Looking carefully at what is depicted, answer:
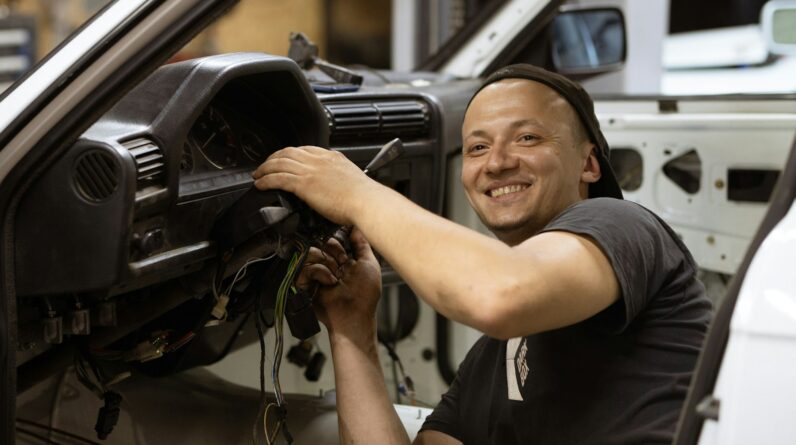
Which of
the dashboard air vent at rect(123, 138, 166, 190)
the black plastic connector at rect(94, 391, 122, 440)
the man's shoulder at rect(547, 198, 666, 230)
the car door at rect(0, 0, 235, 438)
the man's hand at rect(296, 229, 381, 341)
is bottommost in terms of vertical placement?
the black plastic connector at rect(94, 391, 122, 440)

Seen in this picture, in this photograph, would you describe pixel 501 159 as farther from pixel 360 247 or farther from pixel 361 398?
pixel 361 398

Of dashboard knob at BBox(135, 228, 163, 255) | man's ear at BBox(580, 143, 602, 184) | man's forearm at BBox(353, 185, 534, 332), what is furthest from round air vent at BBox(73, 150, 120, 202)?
man's ear at BBox(580, 143, 602, 184)

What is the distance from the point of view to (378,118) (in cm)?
275

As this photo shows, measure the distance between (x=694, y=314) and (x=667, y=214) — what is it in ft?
4.71

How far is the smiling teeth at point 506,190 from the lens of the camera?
1.98 metres

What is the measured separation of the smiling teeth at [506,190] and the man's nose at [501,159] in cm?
3

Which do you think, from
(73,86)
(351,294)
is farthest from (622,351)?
(73,86)

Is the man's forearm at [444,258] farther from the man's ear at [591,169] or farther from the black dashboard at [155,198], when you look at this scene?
the man's ear at [591,169]

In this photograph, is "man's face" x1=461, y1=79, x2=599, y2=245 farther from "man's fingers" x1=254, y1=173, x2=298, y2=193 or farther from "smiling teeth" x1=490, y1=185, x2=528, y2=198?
"man's fingers" x1=254, y1=173, x2=298, y2=193

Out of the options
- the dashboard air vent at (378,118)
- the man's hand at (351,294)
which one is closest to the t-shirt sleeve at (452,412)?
the man's hand at (351,294)

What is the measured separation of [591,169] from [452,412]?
606 mm

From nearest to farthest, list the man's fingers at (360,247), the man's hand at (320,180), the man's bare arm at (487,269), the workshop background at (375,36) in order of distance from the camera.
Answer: the man's bare arm at (487,269)
the man's hand at (320,180)
the man's fingers at (360,247)
the workshop background at (375,36)

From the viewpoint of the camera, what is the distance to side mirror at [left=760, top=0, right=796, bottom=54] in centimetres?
305

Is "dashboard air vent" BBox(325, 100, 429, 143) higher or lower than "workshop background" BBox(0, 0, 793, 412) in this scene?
higher
